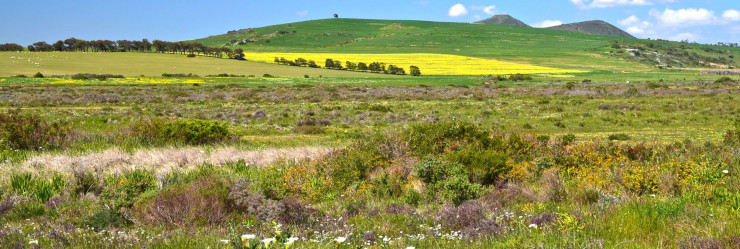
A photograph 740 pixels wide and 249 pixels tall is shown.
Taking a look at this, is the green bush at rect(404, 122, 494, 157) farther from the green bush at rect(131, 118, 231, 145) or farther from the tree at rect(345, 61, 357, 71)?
the tree at rect(345, 61, 357, 71)

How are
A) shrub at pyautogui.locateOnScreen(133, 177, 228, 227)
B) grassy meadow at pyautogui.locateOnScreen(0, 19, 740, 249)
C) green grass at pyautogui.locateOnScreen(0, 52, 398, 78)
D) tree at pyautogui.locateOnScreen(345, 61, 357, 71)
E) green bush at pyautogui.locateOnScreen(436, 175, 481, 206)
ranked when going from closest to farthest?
1. grassy meadow at pyautogui.locateOnScreen(0, 19, 740, 249)
2. shrub at pyautogui.locateOnScreen(133, 177, 228, 227)
3. green bush at pyautogui.locateOnScreen(436, 175, 481, 206)
4. green grass at pyautogui.locateOnScreen(0, 52, 398, 78)
5. tree at pyautogui.locateOnScreen(345, 61, 357, 71)

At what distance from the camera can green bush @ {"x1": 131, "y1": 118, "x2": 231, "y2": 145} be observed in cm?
1681

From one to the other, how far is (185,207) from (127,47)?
161174 mm

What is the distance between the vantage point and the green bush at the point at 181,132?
55.2ft

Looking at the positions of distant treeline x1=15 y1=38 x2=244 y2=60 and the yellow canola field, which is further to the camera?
distant treeline x1=15 y1=38 x2=244 y2=60

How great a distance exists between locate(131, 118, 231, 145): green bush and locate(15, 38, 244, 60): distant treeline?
122970 mm

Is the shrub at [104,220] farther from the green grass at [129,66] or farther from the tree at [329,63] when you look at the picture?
the tree at [329,63]

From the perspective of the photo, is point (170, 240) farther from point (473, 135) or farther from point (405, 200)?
point (473, 135)

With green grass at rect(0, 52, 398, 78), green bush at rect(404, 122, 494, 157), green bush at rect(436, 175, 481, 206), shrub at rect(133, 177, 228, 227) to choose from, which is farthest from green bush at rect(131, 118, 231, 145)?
green grass at rect(0, 52, 398, 78)

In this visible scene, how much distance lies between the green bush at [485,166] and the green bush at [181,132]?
33.5ft

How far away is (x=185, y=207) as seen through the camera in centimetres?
745

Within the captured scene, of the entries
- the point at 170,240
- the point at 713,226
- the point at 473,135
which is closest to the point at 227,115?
the point at 473,135

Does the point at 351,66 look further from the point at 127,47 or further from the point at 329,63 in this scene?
the point at 127,47

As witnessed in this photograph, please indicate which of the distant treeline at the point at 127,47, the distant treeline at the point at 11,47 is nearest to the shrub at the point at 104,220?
the distant treeline at the point at 127,47
